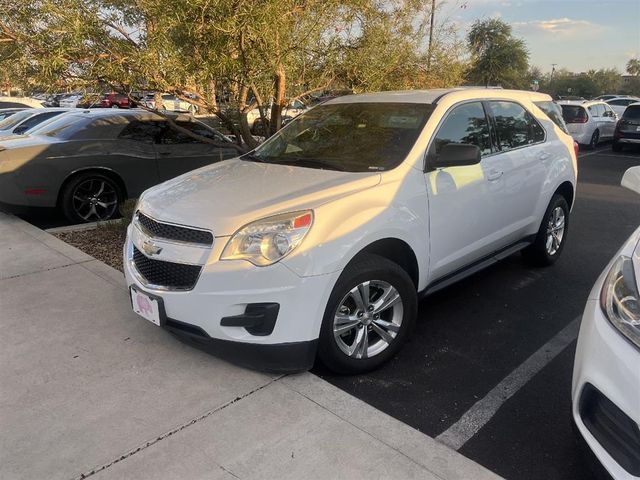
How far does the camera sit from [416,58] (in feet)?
23.1

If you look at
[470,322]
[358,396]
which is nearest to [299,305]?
[358,396]

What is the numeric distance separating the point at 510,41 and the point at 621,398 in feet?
127

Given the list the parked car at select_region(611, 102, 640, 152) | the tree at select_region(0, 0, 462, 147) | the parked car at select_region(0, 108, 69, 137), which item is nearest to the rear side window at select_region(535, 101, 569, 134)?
the tree at select_region(0, 0, 462, 147)

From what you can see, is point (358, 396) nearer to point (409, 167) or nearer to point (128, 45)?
point (409, 167)

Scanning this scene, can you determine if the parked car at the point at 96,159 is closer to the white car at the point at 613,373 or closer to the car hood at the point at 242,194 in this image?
the car hood at the point at 242,194

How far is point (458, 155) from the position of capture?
3.48m

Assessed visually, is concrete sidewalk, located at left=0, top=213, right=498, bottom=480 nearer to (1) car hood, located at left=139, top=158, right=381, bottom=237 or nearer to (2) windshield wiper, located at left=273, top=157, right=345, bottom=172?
(1) car hood, located at left=139, top=158, right=381, bottom=237

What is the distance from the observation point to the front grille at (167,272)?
9.63ft

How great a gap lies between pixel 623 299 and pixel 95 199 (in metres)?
6.36

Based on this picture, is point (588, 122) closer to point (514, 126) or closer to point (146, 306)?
point (514, 126)

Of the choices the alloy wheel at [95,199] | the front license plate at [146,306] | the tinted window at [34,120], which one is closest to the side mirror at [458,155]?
A: the front license plate at [146,306]

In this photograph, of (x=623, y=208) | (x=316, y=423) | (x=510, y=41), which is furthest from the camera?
(x=510, y=41)

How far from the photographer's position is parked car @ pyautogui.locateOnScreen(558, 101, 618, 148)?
50.7ft

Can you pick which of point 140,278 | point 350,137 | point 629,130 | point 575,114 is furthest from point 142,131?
point 629,130
